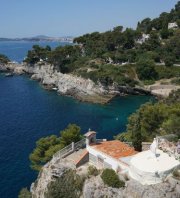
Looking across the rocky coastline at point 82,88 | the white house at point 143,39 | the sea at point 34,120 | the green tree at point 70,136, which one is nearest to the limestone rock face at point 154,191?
the green tree at point 70,136

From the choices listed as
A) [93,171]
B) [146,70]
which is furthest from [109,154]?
[146,70]

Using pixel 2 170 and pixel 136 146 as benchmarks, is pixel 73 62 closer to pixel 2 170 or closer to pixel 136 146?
pixel 2 170

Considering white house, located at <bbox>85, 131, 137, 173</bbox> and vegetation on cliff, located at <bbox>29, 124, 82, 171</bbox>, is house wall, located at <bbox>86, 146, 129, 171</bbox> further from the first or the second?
vegetation on cliff, located at <bbox>29, 124, 82, 171</bbox>

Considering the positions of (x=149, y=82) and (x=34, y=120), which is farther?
(x=149, y=82)

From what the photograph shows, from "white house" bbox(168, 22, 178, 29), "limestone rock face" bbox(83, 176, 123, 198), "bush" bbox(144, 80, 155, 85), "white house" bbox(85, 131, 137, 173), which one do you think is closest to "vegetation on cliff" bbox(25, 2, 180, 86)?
"white house" bbox(168, 22, 178, 29)

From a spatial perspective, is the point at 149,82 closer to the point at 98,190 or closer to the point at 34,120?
the point at 34,120

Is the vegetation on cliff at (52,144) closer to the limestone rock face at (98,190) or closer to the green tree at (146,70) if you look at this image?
the limestone rock face at (98,190)

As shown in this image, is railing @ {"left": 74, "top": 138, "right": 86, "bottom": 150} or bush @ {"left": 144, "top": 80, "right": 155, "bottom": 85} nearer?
railing @ {"left": 74, "top": 138, "right": 86, "bottom": 150}
